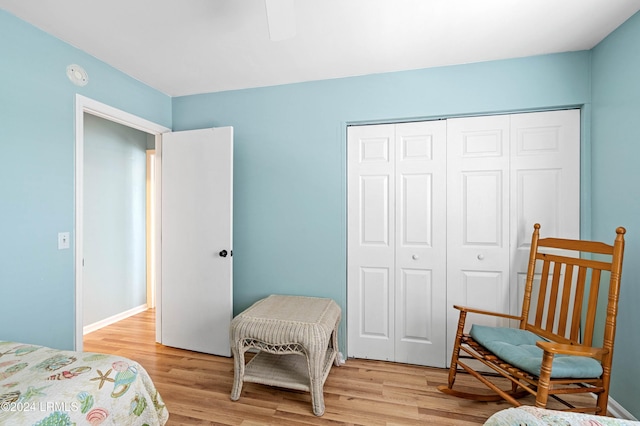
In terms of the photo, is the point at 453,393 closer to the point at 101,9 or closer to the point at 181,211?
the point at 181,211

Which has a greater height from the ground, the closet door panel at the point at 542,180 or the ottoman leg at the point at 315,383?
the closet door panel at the point at 542,180

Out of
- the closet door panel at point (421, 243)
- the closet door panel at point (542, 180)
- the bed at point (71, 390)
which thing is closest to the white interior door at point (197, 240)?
the bed at point (71, 390)

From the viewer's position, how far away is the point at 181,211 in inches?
103

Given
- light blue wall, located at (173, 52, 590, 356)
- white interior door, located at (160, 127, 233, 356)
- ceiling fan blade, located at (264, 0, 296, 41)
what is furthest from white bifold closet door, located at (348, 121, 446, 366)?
ceiling fan blade, located at (264, 0, 296, 41)

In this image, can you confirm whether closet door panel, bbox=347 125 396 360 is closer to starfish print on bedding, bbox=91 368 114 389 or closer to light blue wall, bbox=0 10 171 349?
starfish print on bedding, bbox=91 368 114 389

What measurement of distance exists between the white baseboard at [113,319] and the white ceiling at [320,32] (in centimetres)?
262

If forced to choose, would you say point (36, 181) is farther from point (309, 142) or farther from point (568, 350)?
point (568, 350)

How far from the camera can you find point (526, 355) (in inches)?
60.8

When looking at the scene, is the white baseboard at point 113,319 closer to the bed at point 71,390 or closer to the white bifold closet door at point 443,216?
the bed at point 71,390

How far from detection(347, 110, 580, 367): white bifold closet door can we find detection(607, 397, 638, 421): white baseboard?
0.69 meters

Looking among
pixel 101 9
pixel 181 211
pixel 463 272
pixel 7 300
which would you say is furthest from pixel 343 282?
pixel 101 9

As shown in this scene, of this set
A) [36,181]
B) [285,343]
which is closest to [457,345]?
[285,343]

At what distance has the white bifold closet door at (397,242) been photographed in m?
2.29

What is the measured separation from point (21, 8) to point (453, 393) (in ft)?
11.5
